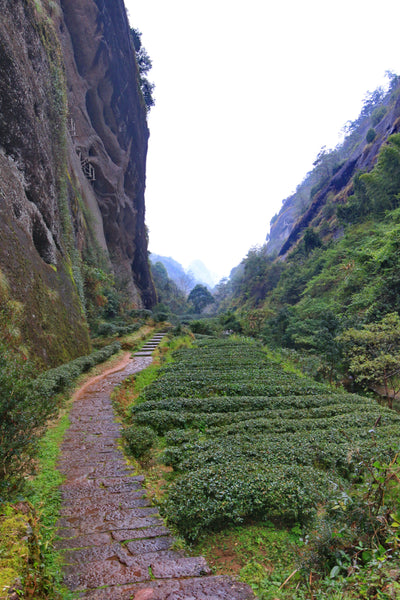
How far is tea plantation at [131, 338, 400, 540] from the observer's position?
3.61 m

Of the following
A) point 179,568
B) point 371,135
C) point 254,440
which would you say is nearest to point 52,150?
point 254,440

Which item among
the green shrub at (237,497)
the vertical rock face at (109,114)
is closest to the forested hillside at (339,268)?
the green shrub at (237,497)

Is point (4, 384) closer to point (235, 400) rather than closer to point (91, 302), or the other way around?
point (235, 400)

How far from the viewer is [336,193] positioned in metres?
42.4

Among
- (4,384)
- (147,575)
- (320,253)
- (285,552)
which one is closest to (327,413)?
(285,552)

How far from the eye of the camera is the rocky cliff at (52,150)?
8055 mm

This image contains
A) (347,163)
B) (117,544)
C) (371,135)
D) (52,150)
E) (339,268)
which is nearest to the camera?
(117,544)

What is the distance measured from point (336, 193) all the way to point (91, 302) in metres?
41.4

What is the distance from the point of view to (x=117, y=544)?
8.93 ft

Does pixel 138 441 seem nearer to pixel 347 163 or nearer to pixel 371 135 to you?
Answer: pixel 371 135

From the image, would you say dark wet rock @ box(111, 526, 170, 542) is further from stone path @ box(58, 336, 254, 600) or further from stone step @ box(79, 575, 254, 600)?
stone step @ box(79, 575, 254, 600)

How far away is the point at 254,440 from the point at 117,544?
135 inches

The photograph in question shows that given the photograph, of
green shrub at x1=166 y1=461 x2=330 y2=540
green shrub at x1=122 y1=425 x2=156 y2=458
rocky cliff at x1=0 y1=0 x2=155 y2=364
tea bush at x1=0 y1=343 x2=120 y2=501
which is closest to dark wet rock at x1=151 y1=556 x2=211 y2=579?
green shrub at x1=166 y1=461 x2=330 y2=540

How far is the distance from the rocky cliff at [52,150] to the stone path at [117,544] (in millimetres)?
4614
